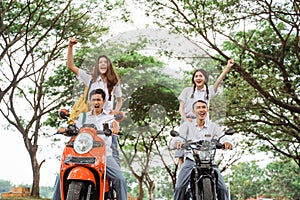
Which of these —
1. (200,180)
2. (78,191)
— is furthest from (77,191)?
(200,180)

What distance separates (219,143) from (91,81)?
51.3 inches

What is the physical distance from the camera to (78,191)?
11.7ft

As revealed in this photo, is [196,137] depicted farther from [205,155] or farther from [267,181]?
[267,181]

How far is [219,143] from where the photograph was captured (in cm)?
414

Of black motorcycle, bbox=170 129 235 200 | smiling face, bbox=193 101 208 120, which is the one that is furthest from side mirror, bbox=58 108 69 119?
smiling face, bbox=193 101 208 120

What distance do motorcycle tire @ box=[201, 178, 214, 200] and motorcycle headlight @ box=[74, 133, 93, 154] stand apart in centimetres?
101

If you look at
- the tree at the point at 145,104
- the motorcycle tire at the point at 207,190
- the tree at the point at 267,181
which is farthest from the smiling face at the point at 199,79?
the tree at the point at 267,181

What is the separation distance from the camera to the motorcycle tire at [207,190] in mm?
3908

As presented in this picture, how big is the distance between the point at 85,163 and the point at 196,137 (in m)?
1.23

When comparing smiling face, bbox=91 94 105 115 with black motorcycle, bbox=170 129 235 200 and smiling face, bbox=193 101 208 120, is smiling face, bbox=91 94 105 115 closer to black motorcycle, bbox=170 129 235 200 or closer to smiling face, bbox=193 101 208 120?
black motorcycle, bbox=170 129 235 200

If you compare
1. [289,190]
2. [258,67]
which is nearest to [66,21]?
[258,67]

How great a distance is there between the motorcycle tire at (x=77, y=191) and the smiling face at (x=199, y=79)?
70.4 inches

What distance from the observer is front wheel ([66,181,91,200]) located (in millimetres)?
3537

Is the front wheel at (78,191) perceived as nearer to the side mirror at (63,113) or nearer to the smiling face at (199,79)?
the side mirror at (63,113)
